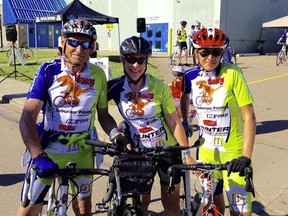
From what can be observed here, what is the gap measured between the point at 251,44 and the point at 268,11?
319cm

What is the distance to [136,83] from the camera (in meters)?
3.10

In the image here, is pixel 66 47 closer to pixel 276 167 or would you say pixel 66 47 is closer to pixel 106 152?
pixel 106 152

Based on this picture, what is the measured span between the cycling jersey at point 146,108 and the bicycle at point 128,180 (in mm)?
635

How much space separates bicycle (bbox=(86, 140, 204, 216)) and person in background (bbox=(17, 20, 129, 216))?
0.69 feet

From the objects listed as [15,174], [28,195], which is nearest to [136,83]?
[28,195]

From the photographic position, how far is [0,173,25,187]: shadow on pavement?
201 inches

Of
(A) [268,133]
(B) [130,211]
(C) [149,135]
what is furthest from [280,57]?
(B) [130,211]

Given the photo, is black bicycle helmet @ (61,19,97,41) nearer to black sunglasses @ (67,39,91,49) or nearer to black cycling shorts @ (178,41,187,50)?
black sunglasses @ (67,39,91,49)

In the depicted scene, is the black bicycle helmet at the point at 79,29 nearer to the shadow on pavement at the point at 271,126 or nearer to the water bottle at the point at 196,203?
the water bottle at the point at 196,203

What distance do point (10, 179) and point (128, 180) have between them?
3.52 metres

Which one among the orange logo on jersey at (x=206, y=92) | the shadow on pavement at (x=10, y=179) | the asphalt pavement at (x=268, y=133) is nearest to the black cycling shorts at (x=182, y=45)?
the asphalt pavement at (x=268, y=133)

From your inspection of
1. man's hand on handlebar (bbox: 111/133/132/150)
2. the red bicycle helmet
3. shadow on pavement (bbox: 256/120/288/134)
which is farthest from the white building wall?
man's hand on handlebar (bbox: 111/133/132/150)

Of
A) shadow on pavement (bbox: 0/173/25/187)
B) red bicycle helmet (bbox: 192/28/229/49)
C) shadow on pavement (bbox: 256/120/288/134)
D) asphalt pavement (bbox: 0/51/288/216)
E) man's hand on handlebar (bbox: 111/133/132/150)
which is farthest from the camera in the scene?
shadow on pavement (bbox: 256/120/288/134)

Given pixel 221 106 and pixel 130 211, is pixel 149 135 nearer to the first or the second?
pixel 221 106
